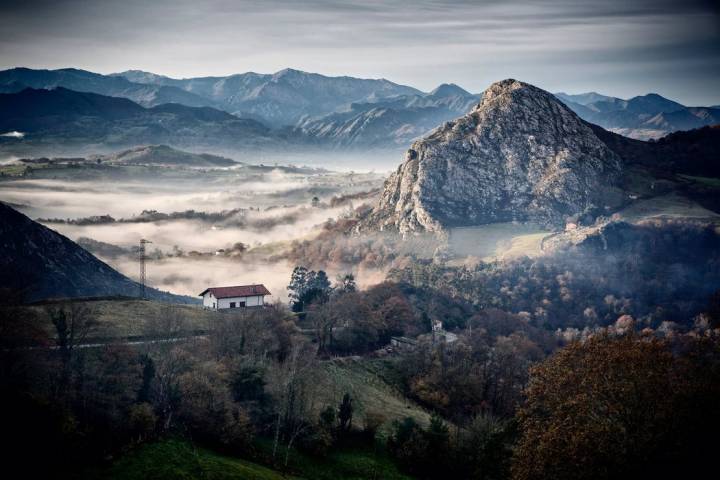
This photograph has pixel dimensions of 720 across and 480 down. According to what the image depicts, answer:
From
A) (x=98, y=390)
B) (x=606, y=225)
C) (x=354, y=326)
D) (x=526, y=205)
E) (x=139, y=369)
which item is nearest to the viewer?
(x=98, y=390)

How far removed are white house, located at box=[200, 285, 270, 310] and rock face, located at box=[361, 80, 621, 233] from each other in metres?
103

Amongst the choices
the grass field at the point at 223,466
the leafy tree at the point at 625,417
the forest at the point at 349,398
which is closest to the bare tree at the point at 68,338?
the forest at the point at 349,398

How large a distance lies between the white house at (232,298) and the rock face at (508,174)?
4050 inches

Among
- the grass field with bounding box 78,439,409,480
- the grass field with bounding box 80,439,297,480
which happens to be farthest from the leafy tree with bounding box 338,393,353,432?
the grass field with bounding box 80,439,297,480

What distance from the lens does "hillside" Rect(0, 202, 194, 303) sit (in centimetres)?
10431

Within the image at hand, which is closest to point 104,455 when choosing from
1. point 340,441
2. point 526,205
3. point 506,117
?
point 340,441

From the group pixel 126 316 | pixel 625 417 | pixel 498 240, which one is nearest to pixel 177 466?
pixel 625 417

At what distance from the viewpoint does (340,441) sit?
156 ft

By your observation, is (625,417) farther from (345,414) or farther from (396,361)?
(396,361)

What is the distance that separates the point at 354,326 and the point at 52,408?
167ft

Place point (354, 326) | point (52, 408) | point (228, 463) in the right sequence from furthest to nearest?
point (354, 326) → point (228, 463) → point (52, 408)

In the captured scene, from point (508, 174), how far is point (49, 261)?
137m

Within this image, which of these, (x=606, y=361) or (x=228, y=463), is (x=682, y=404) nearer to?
(x=606, y=361)

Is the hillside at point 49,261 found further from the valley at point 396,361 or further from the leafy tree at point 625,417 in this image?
the leafy tree at point 625,417
